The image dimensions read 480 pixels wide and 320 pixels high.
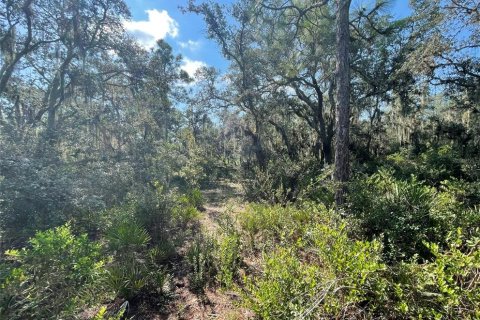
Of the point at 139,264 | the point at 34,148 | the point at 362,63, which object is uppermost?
the point at 362,63

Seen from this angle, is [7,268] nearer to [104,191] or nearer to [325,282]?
[325,282]

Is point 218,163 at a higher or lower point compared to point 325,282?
higher

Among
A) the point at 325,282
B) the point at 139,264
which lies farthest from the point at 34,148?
the point at 325,282

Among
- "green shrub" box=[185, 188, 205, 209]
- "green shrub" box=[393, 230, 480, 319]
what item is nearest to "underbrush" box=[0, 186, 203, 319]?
"green shrub" box=[185, 188, 205, 209]

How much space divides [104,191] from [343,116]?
6.21 meters

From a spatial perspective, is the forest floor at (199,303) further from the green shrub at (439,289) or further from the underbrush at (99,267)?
the green shrub at (439,289)

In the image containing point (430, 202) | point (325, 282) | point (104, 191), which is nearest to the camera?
point (325, 282)

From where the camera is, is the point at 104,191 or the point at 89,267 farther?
the point at 104,191

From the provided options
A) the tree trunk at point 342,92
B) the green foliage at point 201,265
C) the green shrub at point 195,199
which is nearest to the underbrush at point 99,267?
the green foliage at point 201,265

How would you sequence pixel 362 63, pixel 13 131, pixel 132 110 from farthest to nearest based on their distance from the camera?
1. pixel 132 110
2. pixel 362 63
3. pixel 13 131

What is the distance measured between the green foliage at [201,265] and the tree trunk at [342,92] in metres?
2.41

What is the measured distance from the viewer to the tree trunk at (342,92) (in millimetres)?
4207

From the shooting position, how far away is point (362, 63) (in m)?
8.61

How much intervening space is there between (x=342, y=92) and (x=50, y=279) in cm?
478
